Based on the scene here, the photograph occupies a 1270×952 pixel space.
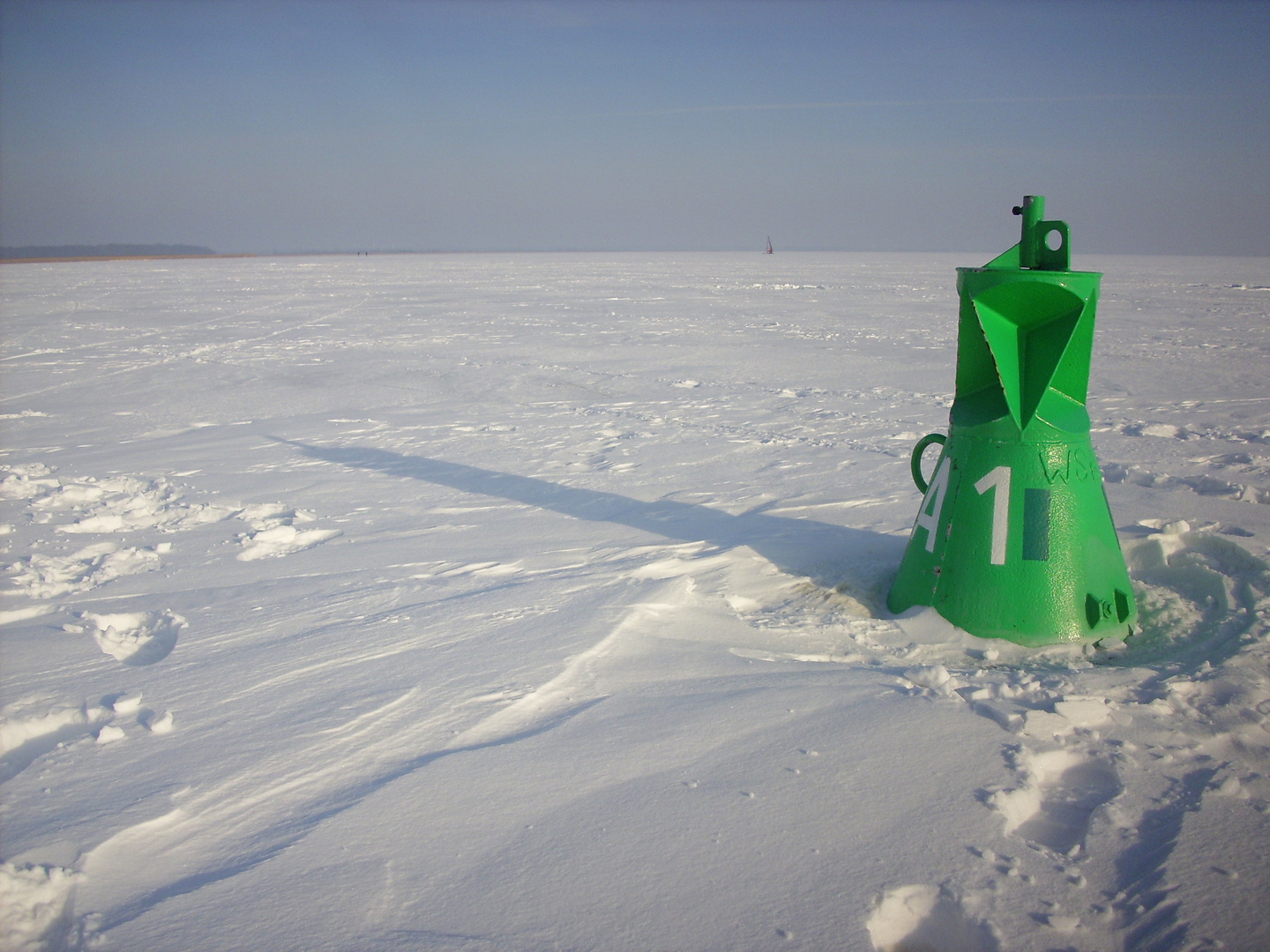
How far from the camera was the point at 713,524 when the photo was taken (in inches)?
128

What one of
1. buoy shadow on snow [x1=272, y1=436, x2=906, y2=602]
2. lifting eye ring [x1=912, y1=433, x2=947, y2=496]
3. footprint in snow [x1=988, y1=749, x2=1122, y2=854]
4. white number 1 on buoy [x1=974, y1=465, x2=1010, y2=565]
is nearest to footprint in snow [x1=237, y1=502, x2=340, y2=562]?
buoy shadow on snow [x1=272, y1=436, x2=906, y2=602]

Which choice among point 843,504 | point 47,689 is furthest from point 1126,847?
point 47,689

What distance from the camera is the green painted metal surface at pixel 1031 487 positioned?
219cm

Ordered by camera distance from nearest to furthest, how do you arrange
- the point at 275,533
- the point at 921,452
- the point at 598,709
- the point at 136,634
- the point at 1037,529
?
1. the point at 598,709
2. the point at 1037,529
3. the point at 136,634
4. the point at 921,452
5. the point at 275,533

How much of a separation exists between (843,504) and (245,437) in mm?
3602

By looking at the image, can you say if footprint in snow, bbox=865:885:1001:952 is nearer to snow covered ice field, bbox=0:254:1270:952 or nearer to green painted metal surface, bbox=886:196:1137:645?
snow covered ice field, bbox=0:254:1270:952

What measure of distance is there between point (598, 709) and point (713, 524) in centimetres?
146

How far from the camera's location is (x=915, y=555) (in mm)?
2414

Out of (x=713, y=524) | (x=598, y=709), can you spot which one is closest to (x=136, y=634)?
(x=598, y=709)

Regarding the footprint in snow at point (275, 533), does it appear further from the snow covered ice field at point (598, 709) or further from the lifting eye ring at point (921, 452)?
the lifting eye ring at point (921, 452)

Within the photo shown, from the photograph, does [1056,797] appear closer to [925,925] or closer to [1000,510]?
[925,925]

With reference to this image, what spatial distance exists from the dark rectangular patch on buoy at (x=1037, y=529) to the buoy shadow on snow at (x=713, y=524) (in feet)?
1.74

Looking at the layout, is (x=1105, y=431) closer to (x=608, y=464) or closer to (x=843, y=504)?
(x=843, y=504)

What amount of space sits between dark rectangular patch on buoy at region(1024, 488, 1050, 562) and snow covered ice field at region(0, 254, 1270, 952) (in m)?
0.27
